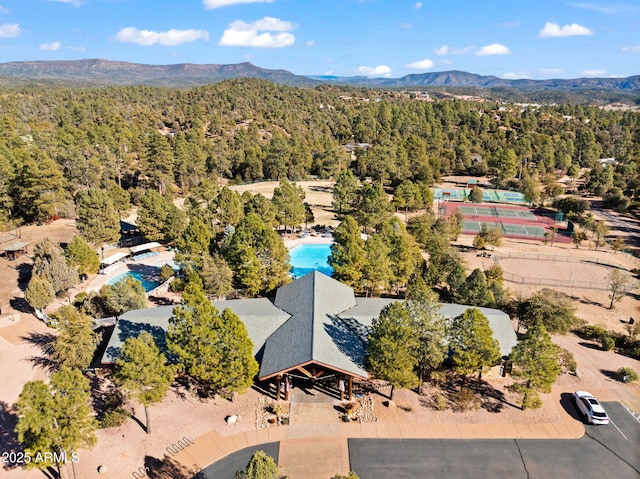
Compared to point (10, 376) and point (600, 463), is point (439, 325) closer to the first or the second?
point (600, 463)

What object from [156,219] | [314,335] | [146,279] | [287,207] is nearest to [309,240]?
[287,207]

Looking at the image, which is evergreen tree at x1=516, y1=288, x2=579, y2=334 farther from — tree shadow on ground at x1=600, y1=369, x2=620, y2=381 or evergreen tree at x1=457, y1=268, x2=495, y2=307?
tree shadow on ground at x1=600, y1=369, x2=620, y2=381

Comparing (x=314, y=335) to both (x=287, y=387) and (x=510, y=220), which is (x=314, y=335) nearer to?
(x=287, y=387)

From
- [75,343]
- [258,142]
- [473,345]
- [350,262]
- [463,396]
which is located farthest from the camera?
[258,142]

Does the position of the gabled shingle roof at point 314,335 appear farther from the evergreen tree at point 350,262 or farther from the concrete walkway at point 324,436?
the concrete walkway at point 324,436

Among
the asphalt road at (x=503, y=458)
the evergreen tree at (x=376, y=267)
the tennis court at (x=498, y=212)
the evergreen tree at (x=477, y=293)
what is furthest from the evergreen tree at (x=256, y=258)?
the tennis court at (x=498, y=212)

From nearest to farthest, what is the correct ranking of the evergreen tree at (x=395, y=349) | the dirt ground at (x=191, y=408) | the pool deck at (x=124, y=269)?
the dirt ground at (x=191, y=408), the evergreen tree at (x=395, y=349), the pool deck at (x=124, y=269)

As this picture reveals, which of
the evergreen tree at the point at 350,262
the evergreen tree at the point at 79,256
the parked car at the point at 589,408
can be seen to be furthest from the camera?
the evergreen tree at the point at 79,256

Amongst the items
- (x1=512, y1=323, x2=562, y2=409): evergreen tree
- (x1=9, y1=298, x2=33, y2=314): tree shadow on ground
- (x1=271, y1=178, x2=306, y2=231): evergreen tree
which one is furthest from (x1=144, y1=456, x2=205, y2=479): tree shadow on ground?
(x1=271, y1=178, x2=306, y2=231): evergreen tree
